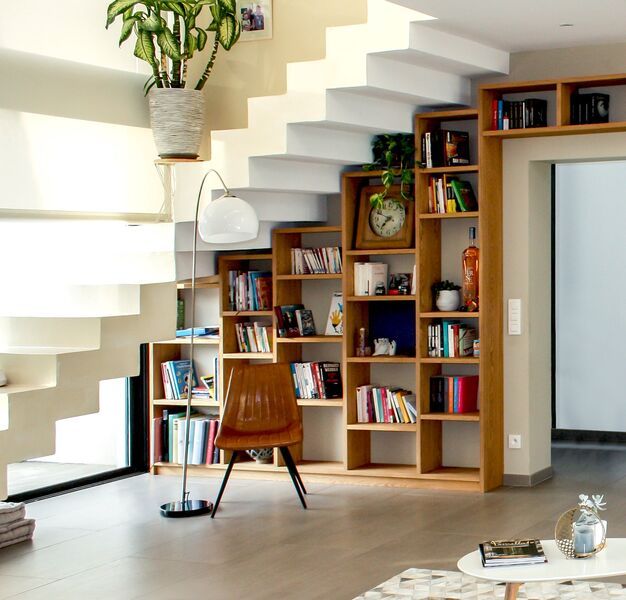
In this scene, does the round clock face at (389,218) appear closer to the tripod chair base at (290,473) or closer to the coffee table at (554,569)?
the tripod chair base at (290,473)

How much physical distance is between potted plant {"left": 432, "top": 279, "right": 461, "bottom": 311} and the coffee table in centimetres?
341

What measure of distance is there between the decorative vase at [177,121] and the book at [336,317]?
5.57 feet

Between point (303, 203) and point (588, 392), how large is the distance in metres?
3.34

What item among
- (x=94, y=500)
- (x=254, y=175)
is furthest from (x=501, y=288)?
(x=94, y=500)

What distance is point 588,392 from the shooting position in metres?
10.0

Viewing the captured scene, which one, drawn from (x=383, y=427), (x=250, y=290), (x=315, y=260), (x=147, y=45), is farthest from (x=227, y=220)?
(x=383, y=427)

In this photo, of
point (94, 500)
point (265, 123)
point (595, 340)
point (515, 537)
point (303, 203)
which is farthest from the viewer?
point (595, 340)

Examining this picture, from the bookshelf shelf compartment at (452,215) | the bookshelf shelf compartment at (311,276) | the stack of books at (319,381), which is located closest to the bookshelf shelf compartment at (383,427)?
the stack of books at (319,381)

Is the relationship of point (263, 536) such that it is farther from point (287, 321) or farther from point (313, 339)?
point (287, 321)

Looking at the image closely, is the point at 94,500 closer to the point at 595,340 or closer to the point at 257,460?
the point at 257,460

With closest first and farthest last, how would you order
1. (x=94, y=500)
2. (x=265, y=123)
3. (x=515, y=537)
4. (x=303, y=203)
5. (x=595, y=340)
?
(x=515, y=537) → (x=265, y=123) → (x=94, y=500) → (x=303, y=203) → (x=595, y=340)

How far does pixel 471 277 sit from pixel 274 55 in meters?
1.95

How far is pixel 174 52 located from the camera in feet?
23.4

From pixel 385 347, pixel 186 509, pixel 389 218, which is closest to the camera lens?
pixel 186 509
